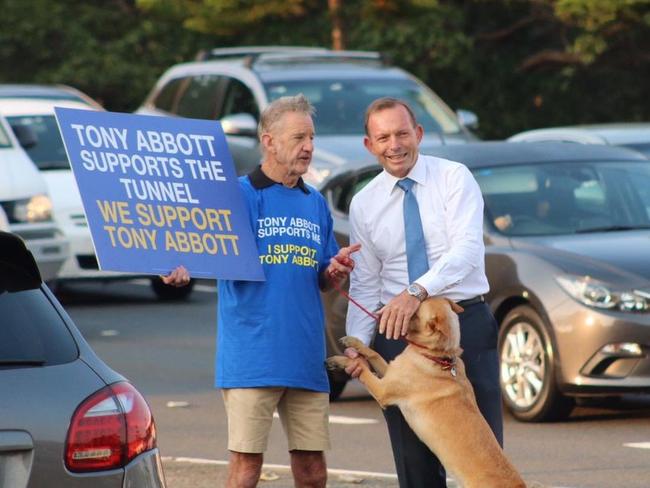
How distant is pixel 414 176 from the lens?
6445 millimetres

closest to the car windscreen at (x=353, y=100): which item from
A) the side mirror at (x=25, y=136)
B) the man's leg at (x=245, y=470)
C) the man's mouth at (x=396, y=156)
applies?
the side mirror at (x=25, y=136)

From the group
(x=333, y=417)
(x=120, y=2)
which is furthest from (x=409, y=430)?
(x=120, y=2)

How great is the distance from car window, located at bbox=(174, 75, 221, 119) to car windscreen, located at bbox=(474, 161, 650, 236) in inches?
325

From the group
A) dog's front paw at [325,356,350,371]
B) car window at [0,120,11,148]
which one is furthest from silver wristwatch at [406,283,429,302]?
car window at [0,120,11,148]

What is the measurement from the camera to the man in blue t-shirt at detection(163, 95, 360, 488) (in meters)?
6.32

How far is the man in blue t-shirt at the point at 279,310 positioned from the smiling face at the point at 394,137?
24cm

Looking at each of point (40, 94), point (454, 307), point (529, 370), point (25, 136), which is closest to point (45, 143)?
point (40, 94)

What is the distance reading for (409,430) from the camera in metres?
6.45

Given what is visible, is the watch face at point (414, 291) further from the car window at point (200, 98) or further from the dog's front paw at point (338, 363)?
the car window at point (200, 98)

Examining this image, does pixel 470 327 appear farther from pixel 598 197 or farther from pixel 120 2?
A: pixel 120 2

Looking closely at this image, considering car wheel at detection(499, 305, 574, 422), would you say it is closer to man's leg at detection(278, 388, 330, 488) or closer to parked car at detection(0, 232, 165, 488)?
man's leg at detection(278, 388, 330, 488)

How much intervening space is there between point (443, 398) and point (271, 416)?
0.65 m

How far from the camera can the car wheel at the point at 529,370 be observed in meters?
10.3

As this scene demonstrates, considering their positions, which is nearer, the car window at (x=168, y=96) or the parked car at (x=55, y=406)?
the parked car at (x=55, y=406)
